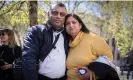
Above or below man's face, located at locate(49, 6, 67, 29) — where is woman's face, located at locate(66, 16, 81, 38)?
below

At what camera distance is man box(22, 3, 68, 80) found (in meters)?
3.69

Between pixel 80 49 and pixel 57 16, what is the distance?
43 cm

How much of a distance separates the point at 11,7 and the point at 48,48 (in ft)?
31.0

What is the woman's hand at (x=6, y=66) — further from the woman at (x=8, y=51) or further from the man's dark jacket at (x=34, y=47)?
the man's dark jacket at (x=34, y=47)

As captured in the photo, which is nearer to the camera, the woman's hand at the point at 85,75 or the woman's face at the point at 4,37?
the woman's hand at the point at 85,75

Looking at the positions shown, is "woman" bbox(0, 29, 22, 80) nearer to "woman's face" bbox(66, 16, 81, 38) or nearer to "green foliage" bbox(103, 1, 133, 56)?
"woman's face" bbox(66, 16, 81, 38)

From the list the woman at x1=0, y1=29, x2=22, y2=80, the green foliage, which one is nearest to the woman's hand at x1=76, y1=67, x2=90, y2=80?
the woman at x1=0, y1=29, x2=22, y2=80

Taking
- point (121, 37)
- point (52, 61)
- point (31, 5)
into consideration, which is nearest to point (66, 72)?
point (52, 61)

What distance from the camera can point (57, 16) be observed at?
390 cm

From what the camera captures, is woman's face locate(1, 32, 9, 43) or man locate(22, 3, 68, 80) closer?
man locate(22, 3, 68, 80)

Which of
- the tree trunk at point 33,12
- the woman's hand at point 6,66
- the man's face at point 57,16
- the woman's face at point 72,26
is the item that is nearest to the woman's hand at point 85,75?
the woman's face at point 72,26

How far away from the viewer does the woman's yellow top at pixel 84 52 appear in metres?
3.84

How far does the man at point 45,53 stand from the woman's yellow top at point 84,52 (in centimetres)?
8

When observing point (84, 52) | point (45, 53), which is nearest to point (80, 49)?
point (84, 52)
